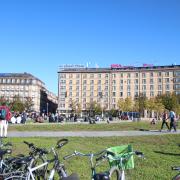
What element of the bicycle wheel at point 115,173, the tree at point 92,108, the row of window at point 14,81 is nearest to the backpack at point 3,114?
the bicycle wheel at point 115,173

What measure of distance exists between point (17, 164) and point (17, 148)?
324 inches

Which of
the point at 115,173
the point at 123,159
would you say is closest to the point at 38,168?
the point at 115,173

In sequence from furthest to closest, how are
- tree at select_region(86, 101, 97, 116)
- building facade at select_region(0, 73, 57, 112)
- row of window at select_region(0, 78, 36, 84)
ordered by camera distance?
row of window at select_region(0, 78, 36, 84)
building facade at select_region(0, 73, 57, 112)
tree at select_region(86, 101, 97, 116)

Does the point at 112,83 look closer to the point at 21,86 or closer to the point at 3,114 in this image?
the point at 21,86

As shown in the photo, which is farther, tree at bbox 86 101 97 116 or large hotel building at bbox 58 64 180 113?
large hotel building at bbox 58 64 180 113

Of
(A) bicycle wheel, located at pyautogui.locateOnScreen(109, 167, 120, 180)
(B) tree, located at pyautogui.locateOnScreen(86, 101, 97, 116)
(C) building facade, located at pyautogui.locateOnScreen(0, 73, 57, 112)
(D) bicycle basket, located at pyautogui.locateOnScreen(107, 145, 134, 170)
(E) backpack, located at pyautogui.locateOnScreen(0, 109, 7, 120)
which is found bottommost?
(A) bicycle wheel, located at pyautogui.locateOnScreen(109, 167, 120, 180)

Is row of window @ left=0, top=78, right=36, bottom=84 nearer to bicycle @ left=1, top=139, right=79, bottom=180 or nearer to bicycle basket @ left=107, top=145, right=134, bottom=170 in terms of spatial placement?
Answer: bicycle @ left=1, top=139, right=79, bottom=180

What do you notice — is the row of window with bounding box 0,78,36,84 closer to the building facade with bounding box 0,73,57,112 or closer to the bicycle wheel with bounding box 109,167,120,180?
the building facade with bounding box 0,73,57,112

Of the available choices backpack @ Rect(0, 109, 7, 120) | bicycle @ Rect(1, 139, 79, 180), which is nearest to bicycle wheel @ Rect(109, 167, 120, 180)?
bicycle @ Rect(1, 139, 79, 180)

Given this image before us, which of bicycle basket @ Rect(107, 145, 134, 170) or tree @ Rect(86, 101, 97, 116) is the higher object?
tree @ Rect(86, 101, 97, 116)

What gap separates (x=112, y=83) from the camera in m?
162

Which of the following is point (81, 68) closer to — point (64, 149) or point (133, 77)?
point (133, 77)

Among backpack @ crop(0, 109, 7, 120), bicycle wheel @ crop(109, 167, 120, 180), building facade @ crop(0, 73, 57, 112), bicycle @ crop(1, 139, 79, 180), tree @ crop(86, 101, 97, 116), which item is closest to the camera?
bicycle @ crop(1, 139, 79, 180)

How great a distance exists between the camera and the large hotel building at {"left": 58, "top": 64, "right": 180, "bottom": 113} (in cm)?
15838
